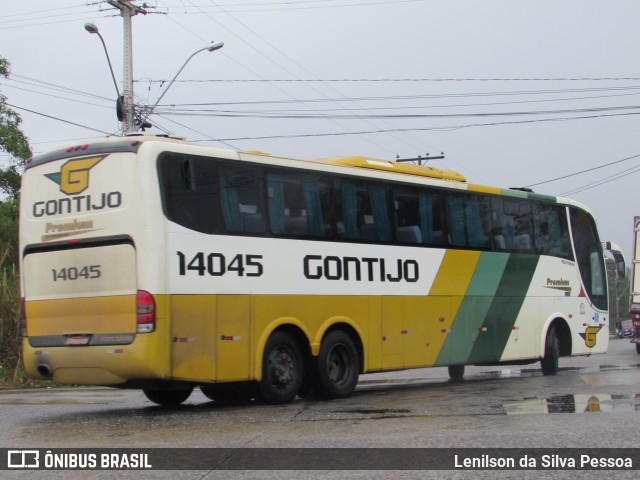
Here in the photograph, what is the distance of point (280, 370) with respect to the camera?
463 inches

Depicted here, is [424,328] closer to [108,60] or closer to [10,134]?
[108,60]

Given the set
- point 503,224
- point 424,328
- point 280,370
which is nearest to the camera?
point 280,370

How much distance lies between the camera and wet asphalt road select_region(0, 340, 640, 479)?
7.76 m

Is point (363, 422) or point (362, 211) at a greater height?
point (362, 211)

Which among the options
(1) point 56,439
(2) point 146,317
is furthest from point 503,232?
(1) point 56,439

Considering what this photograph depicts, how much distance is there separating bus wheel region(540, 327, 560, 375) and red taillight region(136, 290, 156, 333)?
9.40 metres

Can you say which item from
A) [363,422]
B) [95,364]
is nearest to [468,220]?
[363,422]

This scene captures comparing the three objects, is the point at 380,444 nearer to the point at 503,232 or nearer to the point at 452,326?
the point at 452,326

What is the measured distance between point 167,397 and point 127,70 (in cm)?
1521

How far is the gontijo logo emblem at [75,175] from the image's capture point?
424 inches

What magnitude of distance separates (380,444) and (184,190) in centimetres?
430

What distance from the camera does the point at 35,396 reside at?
1491cm

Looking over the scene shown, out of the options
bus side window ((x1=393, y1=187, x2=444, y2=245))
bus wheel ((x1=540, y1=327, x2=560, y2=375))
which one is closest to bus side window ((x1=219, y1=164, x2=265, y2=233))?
bus side window ((x1=393, y1=187, x2=444, y2=245))

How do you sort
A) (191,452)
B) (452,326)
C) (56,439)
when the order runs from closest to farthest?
(191,452)
(56,439)
(452,326)
